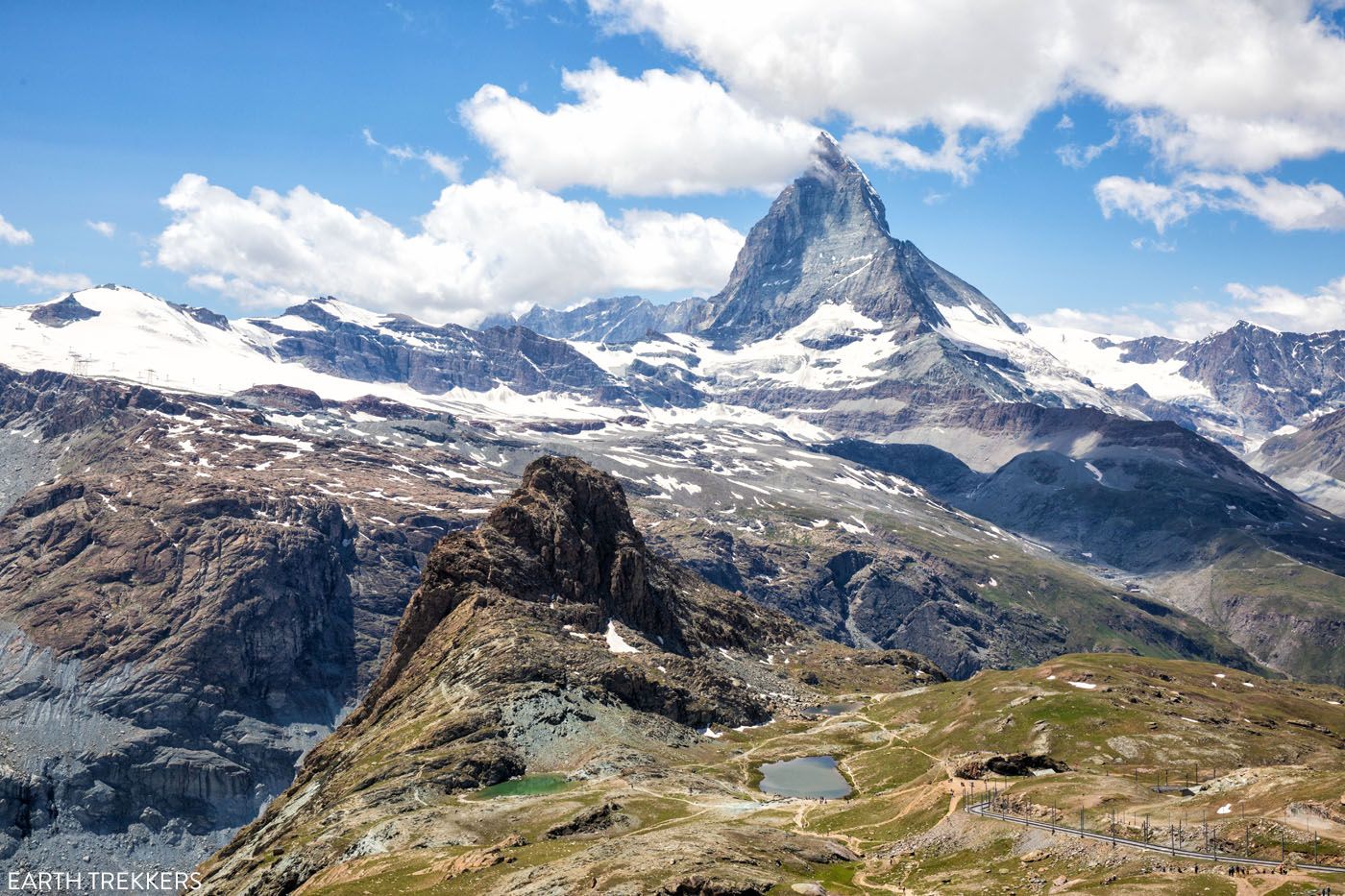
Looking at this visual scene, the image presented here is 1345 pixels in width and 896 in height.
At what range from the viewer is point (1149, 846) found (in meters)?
89.6

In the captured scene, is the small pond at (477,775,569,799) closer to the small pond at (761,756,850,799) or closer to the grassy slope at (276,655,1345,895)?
the grassy slope at (276,655,1345,895)

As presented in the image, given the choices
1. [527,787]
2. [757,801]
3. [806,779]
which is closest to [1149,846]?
[757,801]

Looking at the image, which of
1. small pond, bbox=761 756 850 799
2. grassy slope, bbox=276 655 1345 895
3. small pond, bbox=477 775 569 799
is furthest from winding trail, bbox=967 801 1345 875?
small pond, bbox=477 775 569 799

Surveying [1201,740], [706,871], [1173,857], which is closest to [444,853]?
[706,871]

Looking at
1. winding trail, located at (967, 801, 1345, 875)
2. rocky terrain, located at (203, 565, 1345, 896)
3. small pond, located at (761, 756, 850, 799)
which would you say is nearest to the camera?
winding trail, located at (967, 801, 1345, 875)

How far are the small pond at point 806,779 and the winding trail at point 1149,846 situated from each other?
4929 centimetres

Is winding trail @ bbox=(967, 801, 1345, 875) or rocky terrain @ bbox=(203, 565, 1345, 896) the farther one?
rocky terrain @ bbox=(203, 565, 1345, 896)

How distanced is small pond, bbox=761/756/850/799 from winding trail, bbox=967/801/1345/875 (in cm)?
4929

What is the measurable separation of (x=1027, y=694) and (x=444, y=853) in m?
125

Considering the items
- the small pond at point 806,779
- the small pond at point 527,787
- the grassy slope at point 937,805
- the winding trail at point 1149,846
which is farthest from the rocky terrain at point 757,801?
the small pond at point 806,779

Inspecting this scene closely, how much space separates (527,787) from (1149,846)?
8504 centimetres

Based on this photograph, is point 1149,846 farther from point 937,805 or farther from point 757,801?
point 757,801

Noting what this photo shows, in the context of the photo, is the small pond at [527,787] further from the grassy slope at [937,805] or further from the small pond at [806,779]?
the small pond at [806,779]

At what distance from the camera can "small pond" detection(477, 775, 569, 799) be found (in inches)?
5615
